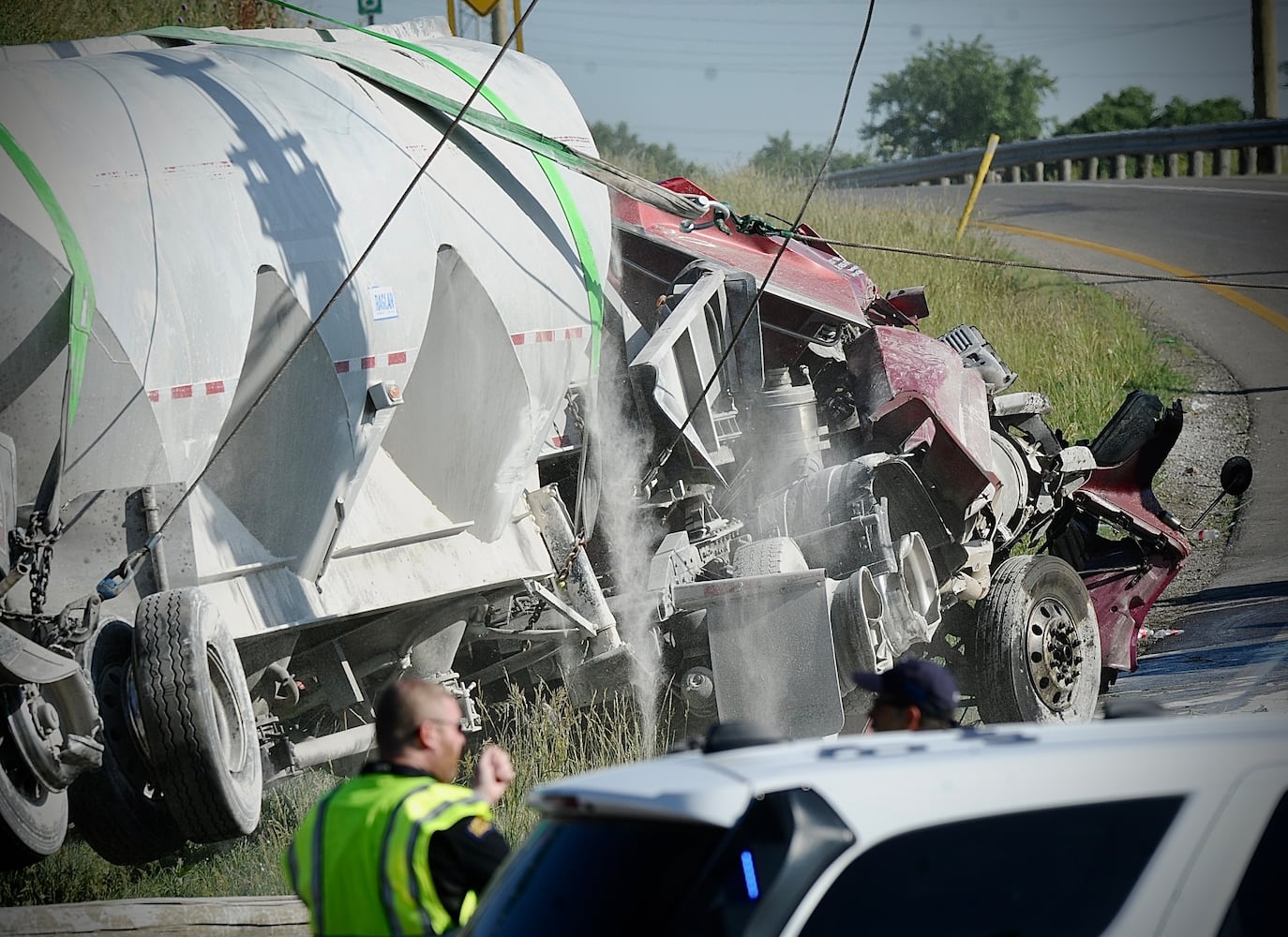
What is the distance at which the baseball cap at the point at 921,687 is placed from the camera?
146 inches

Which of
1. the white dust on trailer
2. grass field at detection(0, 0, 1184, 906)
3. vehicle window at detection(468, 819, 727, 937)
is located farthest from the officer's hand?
the white dust on trailer

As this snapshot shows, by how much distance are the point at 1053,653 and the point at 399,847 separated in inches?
243

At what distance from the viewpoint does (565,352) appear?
756 cm

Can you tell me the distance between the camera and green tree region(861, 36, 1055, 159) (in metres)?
46.8

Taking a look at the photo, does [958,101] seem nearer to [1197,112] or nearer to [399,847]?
[1197,112]

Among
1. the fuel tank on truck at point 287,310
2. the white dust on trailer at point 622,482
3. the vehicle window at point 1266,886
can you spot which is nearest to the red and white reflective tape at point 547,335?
the fuel tank on truck at point 287,310

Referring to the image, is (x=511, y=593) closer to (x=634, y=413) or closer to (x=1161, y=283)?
(x=634, y=413)

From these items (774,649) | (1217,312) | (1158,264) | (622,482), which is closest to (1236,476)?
(774,649)

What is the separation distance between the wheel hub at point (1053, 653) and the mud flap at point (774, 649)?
5.68 feet

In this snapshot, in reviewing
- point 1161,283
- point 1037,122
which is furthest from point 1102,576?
point 1037,122

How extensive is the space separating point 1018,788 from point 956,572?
19.2 feet

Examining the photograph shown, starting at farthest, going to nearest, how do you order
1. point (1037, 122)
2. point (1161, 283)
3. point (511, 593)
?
point (1037, 122) < point (1161, 283) < point (511, 593)

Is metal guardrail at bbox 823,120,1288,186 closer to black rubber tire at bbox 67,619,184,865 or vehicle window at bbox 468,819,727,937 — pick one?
black rubber tire at bbox 67,619,184,865

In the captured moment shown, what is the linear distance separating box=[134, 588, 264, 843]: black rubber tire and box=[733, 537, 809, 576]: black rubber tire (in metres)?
2.93
